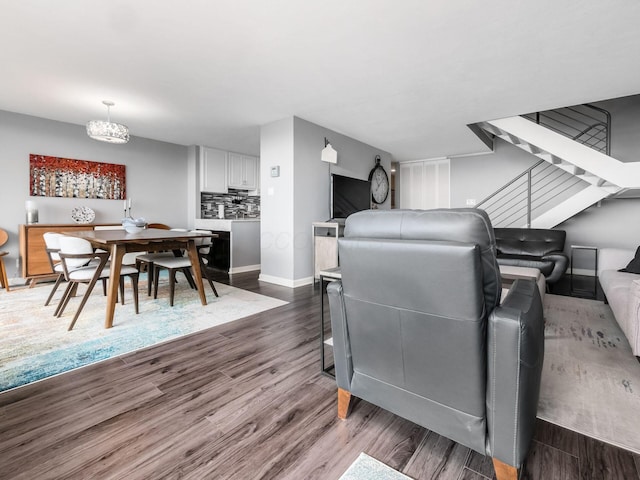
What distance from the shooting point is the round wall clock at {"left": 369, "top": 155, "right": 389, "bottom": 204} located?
5945 millimetres

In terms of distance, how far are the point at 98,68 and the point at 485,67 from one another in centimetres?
360

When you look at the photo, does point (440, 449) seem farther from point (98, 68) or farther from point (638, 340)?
point (98, 68)

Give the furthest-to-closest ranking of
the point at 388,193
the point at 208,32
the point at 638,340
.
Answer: the point at 388,193, the point at 208,32, the point at 638,340

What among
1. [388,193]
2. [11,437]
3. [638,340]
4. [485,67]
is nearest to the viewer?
[11,437]

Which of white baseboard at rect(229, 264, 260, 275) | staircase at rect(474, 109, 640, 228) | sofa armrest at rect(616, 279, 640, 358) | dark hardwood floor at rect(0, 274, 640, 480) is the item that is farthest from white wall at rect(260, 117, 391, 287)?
sofa armrest at rect(616, 279, 640, 358)

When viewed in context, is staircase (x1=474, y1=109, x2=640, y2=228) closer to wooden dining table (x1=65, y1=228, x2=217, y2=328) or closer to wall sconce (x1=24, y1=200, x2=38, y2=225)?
wooden dining table (x1=65, y1=228, x2=217, y2=328)

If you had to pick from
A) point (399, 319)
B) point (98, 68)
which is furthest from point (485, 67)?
point (98, 68)

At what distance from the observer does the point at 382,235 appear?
1222mm

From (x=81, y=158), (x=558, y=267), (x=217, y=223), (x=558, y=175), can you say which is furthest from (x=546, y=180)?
(x=81, y=158)

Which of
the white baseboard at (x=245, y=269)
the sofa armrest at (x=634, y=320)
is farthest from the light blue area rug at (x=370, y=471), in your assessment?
the white baseboard at (x=245, y=269)

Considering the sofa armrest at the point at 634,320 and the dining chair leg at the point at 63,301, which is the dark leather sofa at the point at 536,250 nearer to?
the sofa armrest at the point at 634,320

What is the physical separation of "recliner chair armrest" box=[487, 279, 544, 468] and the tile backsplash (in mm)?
5936

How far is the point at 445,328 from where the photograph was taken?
1.04 m

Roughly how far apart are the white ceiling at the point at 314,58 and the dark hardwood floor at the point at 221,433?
Result: 2378 millimetres
